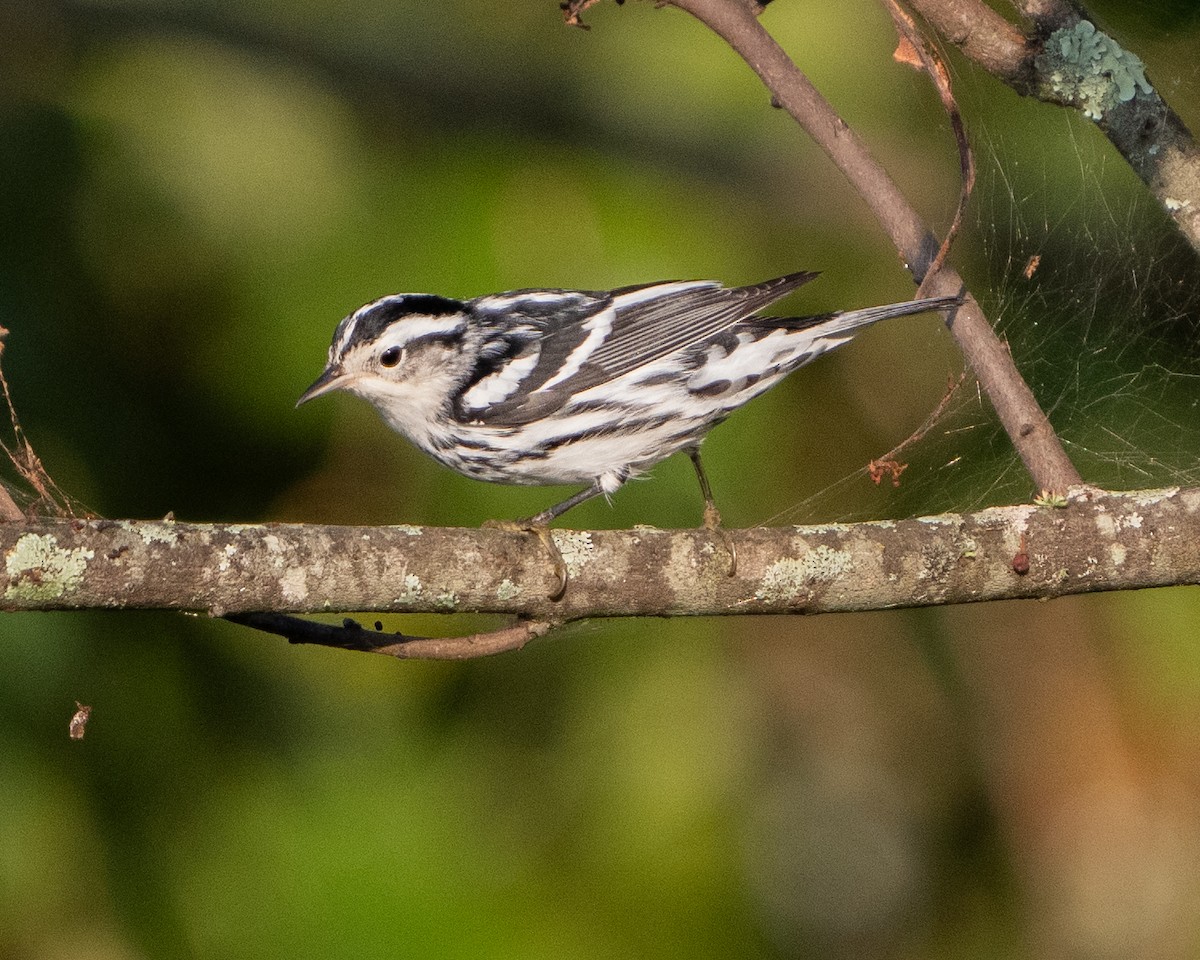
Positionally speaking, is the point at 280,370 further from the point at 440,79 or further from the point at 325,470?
the point at 440,79

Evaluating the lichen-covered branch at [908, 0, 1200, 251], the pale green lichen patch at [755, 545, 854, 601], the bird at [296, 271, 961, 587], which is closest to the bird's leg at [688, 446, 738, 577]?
the bird at [296, 271, 961, 587]

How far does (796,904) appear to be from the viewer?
3.00 metres

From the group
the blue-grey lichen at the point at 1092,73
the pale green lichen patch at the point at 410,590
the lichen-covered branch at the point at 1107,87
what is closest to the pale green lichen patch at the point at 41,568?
the pale green lichen patch at the point at 410,590

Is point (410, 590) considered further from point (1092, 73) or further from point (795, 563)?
point (1092, 73)

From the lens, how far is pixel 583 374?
292cm

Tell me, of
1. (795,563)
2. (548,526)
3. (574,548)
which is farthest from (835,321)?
(574,548)

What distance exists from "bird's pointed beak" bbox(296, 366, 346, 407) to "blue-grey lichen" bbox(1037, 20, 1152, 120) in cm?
156

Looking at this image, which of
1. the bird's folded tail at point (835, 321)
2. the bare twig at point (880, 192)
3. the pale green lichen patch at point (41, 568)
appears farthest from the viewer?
the bird's folded tail at point (835, 321)

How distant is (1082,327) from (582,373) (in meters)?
1.12

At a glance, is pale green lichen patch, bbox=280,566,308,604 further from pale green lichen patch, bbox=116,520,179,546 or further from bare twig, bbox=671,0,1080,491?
bare twig, bbox=671,0,1080,491

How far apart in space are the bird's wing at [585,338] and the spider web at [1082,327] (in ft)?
1.68

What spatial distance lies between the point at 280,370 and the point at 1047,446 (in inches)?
65.2

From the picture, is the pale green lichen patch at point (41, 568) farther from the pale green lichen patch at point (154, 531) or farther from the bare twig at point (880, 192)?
the bare twig at point (880, 192)

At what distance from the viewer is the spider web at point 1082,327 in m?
2.78
